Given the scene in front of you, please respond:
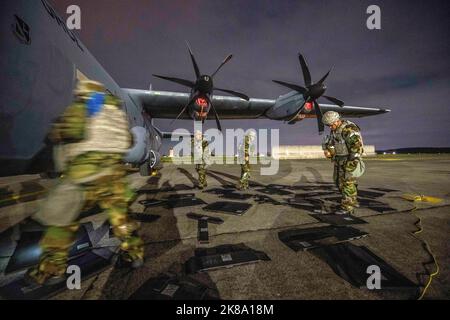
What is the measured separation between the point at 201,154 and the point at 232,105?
18.9 ft

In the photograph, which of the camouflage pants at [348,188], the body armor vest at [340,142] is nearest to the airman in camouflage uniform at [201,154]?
the body armor vest at [340,142]

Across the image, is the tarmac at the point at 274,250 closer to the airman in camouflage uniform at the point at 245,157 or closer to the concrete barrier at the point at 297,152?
the airman in camouflage uniform at the point at 245,157

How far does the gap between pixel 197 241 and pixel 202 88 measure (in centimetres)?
740

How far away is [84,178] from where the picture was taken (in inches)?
78.3

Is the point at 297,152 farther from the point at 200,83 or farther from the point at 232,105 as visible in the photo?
the point at 200,83

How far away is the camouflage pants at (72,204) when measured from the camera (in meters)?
1.89

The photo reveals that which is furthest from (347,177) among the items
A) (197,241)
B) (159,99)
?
(159,99)

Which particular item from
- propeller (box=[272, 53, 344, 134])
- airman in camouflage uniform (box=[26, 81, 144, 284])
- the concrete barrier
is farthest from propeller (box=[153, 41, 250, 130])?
the concrete barrier

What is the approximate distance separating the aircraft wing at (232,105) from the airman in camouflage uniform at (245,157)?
4562mm

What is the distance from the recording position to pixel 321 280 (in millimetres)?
1963

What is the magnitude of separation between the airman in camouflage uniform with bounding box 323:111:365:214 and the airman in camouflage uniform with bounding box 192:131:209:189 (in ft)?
13.8

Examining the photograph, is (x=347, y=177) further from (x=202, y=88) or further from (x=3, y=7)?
(x=202, y=88)
